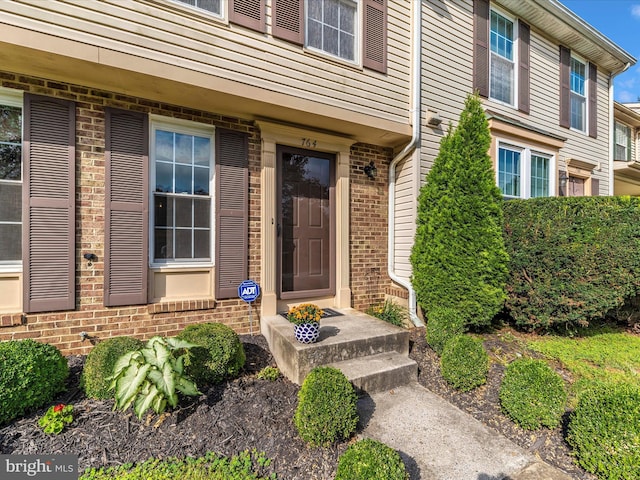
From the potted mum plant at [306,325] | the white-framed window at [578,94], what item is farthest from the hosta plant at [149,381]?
the white-framed window at [578,94]

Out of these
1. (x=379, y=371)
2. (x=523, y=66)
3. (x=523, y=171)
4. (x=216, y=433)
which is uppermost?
(x=523, y=66)

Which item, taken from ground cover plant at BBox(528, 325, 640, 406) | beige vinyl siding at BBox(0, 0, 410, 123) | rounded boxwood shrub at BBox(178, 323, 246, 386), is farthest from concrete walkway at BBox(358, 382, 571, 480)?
beige vinyl siding at BBox(0, 0, 410, 123)

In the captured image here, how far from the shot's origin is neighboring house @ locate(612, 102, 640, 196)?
27.9ft

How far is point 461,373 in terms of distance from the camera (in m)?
3.05

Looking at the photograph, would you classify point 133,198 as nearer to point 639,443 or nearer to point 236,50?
point 236,50

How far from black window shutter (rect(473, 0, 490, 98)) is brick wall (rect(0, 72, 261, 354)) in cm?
508

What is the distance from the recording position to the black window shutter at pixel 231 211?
3.85 meters

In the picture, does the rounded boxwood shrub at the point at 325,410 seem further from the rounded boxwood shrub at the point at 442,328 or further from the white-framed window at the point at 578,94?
the white-framed window at the point at 578,94

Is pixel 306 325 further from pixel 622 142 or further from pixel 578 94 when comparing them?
pixel 622 142

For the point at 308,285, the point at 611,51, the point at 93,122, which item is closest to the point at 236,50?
the point at 93,122

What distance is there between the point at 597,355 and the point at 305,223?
4131 mm

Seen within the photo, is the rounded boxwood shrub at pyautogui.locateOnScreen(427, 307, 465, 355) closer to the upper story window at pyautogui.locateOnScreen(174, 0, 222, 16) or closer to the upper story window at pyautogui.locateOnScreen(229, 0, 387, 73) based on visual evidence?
the upper story window at pyautogui.locateOnScreen(229, 0, 387, 73)

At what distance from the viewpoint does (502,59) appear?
5949mm

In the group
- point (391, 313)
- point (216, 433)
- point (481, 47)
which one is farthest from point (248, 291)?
point (481, 47)
